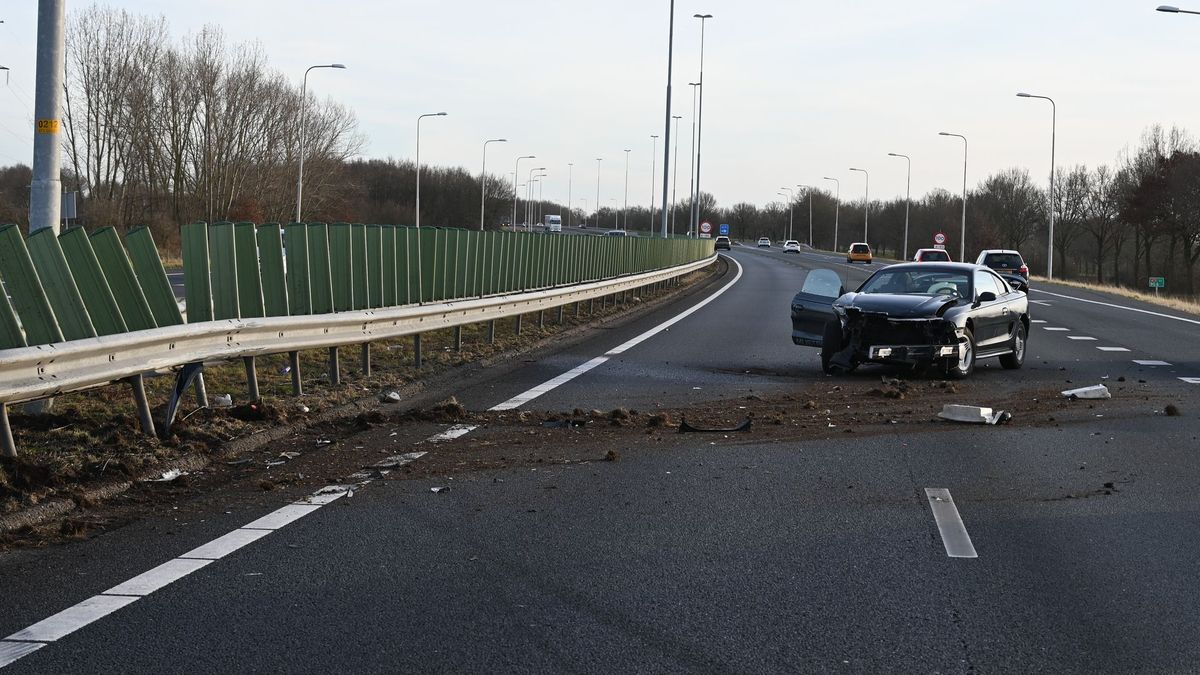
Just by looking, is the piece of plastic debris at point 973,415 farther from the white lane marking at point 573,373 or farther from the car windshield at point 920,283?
the car windshield at point 920,283

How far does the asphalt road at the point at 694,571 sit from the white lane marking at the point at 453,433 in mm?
1372

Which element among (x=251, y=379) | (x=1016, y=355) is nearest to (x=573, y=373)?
(x=251, y=379)

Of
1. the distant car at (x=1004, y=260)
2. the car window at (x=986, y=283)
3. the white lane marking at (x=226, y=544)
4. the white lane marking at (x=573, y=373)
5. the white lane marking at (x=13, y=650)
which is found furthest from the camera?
the distant car at (x=1004, y=260)

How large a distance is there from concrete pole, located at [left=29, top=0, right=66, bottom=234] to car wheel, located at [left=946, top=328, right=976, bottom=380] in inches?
358

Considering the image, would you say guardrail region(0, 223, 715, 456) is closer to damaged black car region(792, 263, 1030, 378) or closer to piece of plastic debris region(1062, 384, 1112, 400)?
damaged black car region(792, 263, 1030, 378)

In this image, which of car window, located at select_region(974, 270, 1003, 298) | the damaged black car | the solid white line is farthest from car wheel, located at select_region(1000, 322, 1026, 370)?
the solid white line

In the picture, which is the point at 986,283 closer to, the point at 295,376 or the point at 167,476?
the point at 295,376

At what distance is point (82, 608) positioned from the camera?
4977 millimetres

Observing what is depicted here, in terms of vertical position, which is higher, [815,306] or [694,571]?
[815,306]

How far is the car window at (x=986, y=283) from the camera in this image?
15512mm

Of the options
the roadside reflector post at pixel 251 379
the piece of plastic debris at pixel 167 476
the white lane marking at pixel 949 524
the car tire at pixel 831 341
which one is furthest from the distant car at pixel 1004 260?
the piece of plastic debris at pixel 167 476

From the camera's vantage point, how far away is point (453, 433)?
9.62 meters

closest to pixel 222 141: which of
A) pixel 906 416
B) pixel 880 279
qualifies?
pixel 880 279

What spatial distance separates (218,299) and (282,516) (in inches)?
152
